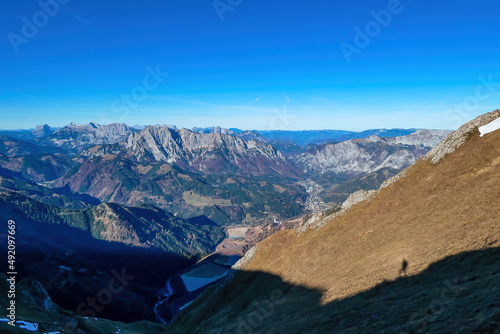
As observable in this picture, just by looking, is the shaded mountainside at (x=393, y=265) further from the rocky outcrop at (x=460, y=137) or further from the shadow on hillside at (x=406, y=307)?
the rocky outcrop at (x=460, y=137)

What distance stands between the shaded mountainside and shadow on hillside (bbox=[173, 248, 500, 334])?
0.18 m

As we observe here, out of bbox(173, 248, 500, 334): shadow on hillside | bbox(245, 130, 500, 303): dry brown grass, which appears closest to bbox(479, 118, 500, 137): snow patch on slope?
bbox(245, 130, 500, 303): dry brown grass

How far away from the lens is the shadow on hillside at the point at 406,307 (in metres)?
26.3

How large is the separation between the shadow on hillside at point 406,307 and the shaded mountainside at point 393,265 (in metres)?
0.18

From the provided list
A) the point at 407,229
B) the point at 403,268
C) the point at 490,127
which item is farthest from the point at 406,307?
the point at 490,127

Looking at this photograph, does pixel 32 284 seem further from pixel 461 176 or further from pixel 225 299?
pixel 461 176

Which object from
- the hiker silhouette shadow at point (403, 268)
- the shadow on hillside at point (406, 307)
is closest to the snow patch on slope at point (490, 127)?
the hiker silhouette shadow at point (403, 268)

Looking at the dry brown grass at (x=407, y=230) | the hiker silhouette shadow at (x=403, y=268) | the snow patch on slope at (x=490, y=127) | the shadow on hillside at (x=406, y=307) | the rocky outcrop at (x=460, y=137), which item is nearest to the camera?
the shadow on hillside at (x=406, y=307)

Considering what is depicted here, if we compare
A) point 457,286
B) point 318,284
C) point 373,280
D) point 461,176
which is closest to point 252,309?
point 318,284

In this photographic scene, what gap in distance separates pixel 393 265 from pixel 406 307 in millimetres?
19025

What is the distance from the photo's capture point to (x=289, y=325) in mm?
51719

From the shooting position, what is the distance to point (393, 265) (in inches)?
2045

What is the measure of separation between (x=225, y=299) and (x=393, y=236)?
216 ft

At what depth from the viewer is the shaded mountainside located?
32406 millimetres
